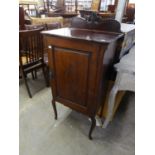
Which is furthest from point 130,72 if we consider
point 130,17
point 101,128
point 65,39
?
point 130,17

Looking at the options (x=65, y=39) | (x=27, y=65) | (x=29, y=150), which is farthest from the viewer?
(x=27, y=65)

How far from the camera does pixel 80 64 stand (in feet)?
3.78

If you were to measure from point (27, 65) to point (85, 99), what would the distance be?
110 cm

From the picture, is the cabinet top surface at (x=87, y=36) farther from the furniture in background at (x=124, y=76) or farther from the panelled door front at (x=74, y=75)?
the furniture in background at (x=124, y=76)

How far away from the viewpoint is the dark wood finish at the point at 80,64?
106cm

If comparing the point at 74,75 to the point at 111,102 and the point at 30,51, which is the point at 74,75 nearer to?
the point at 111,102

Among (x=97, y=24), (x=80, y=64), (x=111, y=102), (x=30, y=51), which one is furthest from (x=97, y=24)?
(x=30, y=51)

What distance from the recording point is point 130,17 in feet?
9.98

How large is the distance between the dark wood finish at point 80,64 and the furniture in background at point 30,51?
66 centimetres

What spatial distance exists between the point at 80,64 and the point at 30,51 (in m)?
1.04

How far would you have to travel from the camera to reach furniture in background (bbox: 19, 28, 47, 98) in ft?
5.86

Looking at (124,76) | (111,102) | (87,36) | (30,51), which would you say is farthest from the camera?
(30,51)
